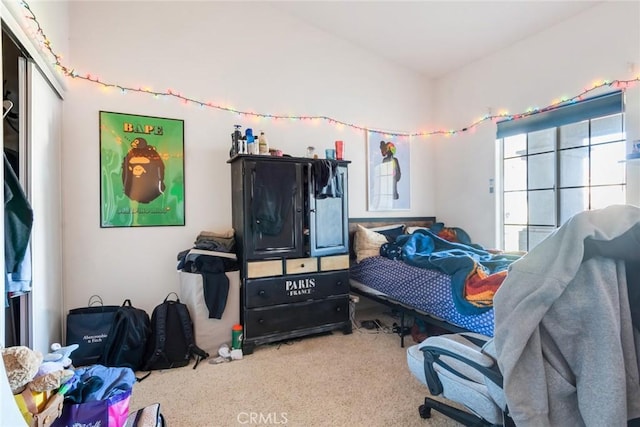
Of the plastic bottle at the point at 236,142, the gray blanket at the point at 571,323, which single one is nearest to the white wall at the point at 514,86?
the gray blanket at the point at 571,323

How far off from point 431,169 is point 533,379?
139 inches

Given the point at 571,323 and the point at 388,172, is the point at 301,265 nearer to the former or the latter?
the point at 388,172

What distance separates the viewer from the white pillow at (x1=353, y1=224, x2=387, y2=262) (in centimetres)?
333

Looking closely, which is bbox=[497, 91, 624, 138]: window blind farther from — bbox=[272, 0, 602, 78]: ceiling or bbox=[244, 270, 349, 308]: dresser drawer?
bbox=[244, 270, 349, 308]: dresser drawer

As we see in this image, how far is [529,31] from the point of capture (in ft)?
10.4

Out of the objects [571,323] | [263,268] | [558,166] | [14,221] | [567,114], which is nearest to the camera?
[571,323]

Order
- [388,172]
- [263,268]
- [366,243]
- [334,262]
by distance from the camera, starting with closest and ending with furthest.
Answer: [263,268] → [334,262] → [366,243] → [388,172]

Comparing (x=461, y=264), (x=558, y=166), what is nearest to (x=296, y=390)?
(x=461, y=264)

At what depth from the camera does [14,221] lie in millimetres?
1578

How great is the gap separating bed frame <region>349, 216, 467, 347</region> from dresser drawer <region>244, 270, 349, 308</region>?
0.38m

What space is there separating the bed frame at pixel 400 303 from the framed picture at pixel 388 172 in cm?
15

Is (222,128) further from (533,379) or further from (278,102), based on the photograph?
(533,379)

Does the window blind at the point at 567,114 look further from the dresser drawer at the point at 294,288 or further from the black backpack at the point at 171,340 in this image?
the black backpack at the point at 171,340

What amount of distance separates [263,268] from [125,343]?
3.61 feet
